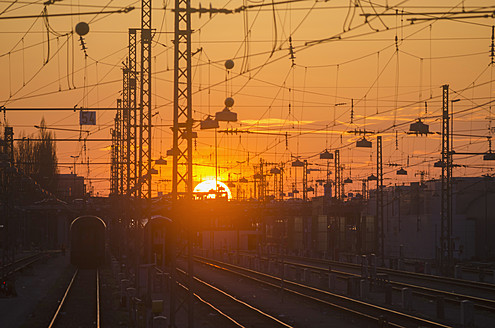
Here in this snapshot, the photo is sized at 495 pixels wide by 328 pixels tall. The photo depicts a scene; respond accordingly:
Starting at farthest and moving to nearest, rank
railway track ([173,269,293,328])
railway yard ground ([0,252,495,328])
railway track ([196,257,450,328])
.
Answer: railway yard ground ([0,252,495,328])
railway track ([173,269,293,328])
railway track ([196,257,450,328])

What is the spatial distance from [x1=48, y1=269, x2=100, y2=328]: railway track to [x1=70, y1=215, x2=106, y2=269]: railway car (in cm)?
1171

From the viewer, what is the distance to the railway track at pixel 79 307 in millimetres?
29188

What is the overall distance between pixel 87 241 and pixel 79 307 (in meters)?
30.1

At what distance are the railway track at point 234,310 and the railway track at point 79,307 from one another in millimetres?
4864

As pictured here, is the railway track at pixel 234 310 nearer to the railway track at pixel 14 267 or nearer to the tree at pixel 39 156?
the railway track at pixel 14 267

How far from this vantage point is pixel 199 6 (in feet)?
78.1

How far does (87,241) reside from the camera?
6481 centimetres

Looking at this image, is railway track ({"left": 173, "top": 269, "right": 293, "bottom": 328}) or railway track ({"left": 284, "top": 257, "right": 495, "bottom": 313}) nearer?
railway track ({"left": 173, "top": 269, "right": 293, "bottom": 328})

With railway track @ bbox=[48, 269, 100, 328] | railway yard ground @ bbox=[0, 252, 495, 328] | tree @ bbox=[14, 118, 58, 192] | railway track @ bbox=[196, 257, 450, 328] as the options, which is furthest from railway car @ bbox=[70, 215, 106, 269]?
tree @ bbox=[14, 118, 58, 192]

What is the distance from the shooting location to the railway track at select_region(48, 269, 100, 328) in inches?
1149

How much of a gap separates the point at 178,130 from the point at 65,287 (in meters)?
26.2

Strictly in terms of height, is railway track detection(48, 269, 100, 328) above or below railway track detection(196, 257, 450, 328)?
below

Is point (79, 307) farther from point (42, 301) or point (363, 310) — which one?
point (363, 310)

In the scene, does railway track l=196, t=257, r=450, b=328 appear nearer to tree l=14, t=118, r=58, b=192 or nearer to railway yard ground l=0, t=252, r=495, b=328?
railway yard ground l=0, t=252, r=495, b=328
